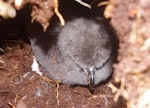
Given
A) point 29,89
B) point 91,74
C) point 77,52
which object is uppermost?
point 77,52

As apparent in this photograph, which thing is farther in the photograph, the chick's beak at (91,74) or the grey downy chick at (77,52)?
the chick's beak at (91,74)

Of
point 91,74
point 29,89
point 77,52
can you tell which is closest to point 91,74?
point 91,74

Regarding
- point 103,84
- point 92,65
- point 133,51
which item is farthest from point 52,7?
point 103,84

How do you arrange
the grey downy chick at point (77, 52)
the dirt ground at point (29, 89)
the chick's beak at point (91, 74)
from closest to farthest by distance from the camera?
the grey downy chick at point (77, 52)
the chick's beak at point (91, 74)
the dirt ground at point (29, 89)

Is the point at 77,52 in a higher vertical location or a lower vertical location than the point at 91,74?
higher

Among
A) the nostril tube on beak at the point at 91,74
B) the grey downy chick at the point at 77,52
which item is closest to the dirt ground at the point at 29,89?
the grey downy chick at the point at 77,52

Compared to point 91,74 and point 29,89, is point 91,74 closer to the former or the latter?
point 91,74

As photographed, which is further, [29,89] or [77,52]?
[29,89]

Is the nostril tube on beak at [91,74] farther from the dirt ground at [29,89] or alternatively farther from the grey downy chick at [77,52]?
the dirt ground at [29,89]
